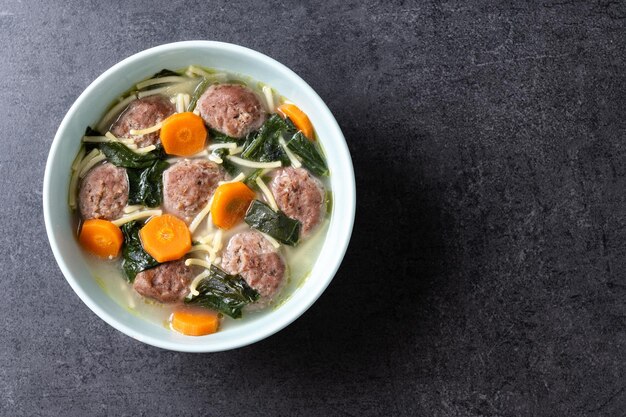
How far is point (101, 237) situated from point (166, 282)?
1.10ft

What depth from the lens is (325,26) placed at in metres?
3.55

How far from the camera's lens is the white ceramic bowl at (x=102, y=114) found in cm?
295

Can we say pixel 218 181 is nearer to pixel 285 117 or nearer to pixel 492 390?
pixel 285 117

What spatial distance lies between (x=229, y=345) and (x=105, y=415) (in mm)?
926

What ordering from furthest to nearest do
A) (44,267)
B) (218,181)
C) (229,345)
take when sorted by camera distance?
(44,267) < (218,181) < (229,345)

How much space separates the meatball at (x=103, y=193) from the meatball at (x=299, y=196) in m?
0.66

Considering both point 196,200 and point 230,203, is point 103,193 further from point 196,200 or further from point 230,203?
point 230,203

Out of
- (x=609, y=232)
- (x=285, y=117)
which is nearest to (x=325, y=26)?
(x=285, y=117)

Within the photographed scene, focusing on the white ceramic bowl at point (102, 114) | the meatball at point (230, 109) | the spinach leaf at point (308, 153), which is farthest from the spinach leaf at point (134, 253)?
the spinach leaf at point (308, 153)

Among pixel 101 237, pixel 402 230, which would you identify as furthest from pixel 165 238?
pixel 402 230

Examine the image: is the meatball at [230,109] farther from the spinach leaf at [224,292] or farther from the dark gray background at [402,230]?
the spinach leaf at [224,292]

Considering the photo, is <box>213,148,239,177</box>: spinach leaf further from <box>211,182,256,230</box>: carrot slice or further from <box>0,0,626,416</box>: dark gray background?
<box>0,0,626,416</box>: dark gray background

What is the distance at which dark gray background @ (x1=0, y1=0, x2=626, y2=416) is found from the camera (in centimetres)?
346

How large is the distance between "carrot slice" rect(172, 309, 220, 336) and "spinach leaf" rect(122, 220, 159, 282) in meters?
0.25
